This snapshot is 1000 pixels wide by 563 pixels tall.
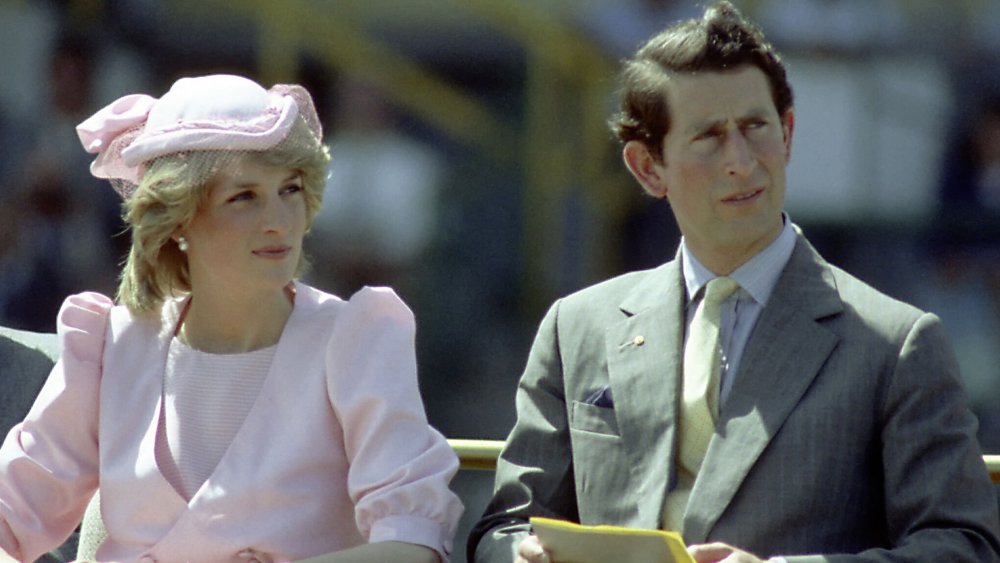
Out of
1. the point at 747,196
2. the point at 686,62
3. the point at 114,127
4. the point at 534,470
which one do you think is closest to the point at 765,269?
the point at 747,196

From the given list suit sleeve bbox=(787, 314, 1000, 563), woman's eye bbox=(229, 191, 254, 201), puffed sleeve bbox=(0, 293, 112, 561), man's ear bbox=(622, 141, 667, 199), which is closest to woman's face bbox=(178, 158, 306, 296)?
woman's eye bbox=(229, 191, 254, 201)

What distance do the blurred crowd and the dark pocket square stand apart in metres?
4.10

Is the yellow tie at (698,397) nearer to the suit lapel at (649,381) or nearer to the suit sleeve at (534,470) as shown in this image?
the suit lapel at (649,381)

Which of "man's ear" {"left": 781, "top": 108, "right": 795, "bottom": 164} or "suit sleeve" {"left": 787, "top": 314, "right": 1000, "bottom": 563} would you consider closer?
"suit sleeve" {"left": 787, "top": 314, "right": 1000, "bottom": 563}

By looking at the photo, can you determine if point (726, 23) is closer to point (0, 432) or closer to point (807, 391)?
point (807, 391)

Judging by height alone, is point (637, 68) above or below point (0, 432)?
above

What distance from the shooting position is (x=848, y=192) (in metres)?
7.22

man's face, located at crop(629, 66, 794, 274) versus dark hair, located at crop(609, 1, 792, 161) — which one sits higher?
dark hair, located at crop(609, 1, 792, 161)

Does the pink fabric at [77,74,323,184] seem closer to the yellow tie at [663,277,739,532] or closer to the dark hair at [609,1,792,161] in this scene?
the dark hair at [609,1,792,161]

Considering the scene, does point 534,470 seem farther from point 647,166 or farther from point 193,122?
point 193,122

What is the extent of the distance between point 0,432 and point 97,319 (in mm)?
383

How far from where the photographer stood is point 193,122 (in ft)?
8.93

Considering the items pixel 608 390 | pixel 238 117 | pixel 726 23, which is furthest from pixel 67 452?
pixel 726 23

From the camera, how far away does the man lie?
252 centimetres
